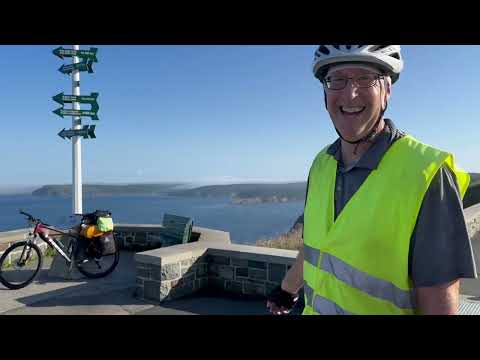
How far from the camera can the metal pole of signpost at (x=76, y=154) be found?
9.06 m

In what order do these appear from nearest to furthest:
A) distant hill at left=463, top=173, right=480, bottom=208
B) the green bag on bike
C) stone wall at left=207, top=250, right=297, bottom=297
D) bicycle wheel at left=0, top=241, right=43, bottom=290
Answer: stone wall at left=207, top=250, right=297, bottom=297, bicycle wheel at left=0, top=241, right=43, bottom=290, the green bag on bike, distant hill at left=463, top=173, right=480, bottom=208

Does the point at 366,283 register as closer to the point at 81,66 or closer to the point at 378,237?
the point at 378,237

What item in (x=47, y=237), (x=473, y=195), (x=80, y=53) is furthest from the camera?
(x=473, y=195)

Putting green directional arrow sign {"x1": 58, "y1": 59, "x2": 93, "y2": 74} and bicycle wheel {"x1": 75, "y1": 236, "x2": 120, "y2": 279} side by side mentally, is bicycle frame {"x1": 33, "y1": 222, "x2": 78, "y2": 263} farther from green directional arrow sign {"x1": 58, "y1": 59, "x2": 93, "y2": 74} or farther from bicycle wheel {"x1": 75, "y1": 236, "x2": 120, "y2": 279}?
green directional arrow sign {"x1": 58, "y1": 59, "x2": 93, "y2": 74}

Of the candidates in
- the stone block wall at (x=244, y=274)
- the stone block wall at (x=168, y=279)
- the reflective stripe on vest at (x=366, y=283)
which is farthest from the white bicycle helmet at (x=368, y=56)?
the stone block wall at (x=168, y=279)

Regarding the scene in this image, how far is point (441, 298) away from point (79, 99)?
9379mm

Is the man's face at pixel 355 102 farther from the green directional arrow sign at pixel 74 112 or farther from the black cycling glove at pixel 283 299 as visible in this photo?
the green directional arrow sign at pixel 74 112

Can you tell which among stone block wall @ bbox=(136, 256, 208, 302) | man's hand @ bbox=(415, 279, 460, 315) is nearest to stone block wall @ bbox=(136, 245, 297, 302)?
stone block wall @ bbox=(136, 256, 208, 302)

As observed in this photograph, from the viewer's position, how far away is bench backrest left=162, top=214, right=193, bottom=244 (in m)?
6.87

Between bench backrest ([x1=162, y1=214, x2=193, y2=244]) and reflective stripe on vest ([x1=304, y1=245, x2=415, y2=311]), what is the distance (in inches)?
219

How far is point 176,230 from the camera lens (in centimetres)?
718

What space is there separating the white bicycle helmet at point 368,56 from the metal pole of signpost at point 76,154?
881cm

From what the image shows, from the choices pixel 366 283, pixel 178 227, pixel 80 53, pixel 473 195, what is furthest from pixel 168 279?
pixel 473 195
